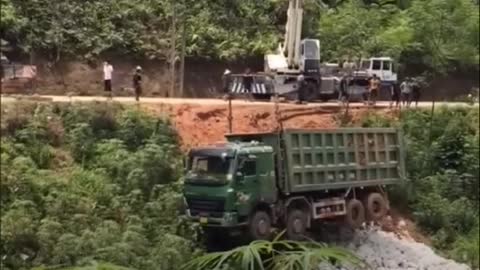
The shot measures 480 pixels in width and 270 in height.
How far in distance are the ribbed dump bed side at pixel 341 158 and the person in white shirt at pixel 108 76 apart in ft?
5.71

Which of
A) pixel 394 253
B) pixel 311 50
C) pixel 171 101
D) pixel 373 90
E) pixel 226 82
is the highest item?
pixel 311 50

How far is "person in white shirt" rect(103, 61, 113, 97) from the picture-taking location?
7547mm

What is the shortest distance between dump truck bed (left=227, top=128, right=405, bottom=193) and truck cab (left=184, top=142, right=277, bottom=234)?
19 cm

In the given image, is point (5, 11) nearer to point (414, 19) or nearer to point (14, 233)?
point (14, 233)

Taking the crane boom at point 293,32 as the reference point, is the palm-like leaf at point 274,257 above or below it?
below

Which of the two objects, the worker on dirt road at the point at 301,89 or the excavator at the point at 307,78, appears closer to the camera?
the excavator at the point at 307,78

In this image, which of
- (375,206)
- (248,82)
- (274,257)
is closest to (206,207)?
(375,206)

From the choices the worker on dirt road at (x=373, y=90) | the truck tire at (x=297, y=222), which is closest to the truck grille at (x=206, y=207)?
the truck tire at (x=297, y=222)

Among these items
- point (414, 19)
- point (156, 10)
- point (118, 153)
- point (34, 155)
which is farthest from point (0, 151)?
point (414, 19)

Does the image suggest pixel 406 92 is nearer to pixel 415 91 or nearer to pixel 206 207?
pixel 415 91

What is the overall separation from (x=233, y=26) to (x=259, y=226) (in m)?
1.51

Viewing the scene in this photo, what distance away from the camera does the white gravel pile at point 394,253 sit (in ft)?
22.5

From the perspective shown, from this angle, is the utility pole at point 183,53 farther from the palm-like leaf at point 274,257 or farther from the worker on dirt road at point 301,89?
the palm-like leaf at point 274,257

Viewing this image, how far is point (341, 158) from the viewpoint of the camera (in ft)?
24.0
